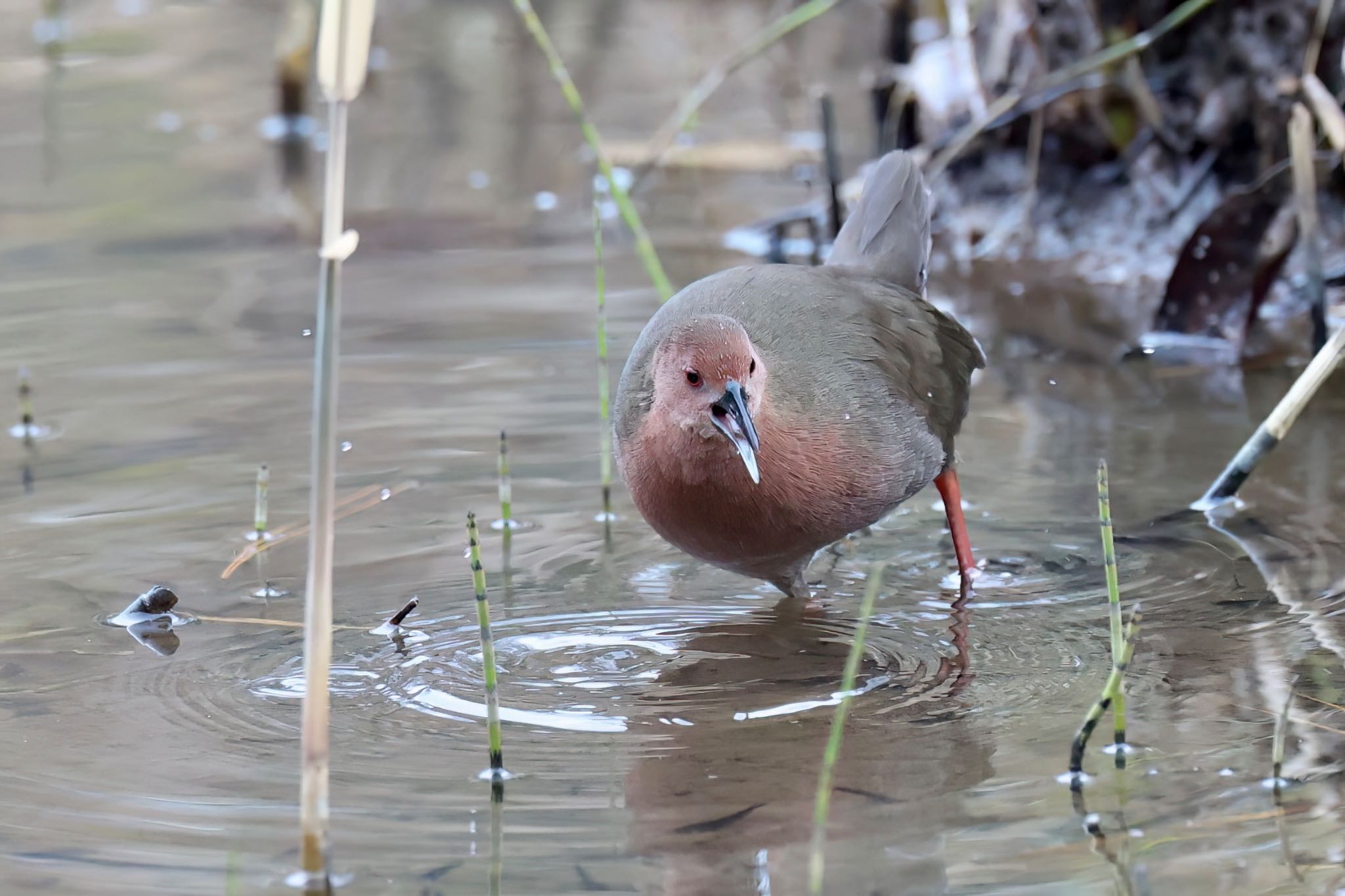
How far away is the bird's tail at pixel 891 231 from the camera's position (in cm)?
457

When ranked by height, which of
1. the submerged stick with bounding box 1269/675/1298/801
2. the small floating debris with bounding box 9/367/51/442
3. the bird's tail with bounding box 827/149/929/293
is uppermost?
the bird's tail with bounding box 827/149/929/293

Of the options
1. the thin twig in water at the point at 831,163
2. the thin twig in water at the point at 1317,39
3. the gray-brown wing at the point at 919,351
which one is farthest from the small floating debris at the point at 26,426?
the thin twig in water at the point at 1317,39

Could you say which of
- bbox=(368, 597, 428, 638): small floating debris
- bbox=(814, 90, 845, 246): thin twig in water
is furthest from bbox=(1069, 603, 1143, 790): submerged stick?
bbox=(814, 90, 845, 246): thin twig in water

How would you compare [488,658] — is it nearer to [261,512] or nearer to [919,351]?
[261,512]

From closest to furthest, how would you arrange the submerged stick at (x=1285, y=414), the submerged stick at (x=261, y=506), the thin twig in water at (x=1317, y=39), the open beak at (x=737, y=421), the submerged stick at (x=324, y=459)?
the submerged stick at (x=324, y=459)
the open beak at (x=737, y=421)
the submerged stick at (x=1285, y=414)
the submerged stick at (x=261, y=506)
the thin twig in water at (x=1317, y=39)

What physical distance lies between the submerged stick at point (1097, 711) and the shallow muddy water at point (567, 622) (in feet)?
0.17

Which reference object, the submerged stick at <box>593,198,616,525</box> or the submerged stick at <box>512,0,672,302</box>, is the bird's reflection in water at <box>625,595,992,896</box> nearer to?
the submerged stick at <box>593,198,616,525</box>

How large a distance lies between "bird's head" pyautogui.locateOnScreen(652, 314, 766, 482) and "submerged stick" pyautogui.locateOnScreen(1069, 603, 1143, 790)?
81cm

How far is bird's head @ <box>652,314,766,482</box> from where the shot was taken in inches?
134

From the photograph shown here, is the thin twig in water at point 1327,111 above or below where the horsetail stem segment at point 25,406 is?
above

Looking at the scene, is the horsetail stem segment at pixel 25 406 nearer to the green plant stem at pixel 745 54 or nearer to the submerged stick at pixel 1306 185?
the green plant stem at pixel 745 54

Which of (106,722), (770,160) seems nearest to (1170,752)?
(106,722)

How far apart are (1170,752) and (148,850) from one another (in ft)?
5.41

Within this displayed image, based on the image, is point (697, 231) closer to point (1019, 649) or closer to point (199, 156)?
point (199, 156)
